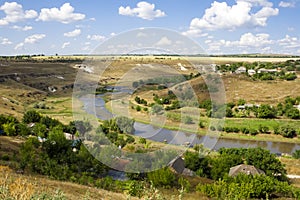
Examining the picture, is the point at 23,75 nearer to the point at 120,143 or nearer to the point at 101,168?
the point at 120,143

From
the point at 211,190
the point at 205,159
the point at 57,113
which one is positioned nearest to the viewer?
the point at 211,190

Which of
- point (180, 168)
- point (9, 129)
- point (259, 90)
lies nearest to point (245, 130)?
point (180, 168)

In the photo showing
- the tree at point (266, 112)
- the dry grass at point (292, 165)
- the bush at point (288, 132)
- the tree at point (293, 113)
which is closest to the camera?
the dry grass at point (292, 165)

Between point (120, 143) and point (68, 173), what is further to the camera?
point (120, 143)

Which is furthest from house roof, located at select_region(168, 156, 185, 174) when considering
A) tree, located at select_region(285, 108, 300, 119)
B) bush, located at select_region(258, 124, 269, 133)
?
tree, located at select_region(285, 108, 300, 119)

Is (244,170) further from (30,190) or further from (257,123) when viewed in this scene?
(257,123)

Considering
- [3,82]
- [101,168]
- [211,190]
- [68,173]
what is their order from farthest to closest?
[3,82] < [101,168] < [68,173] < [211,190]

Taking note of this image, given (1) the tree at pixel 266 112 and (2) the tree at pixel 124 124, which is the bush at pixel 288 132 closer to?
(1) the tree at pixel 266 112

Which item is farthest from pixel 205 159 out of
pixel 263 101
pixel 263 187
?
pixel 263 101

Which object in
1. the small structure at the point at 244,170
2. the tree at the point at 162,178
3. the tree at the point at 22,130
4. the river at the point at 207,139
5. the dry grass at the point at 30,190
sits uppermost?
the dry grass at the point at 30,190

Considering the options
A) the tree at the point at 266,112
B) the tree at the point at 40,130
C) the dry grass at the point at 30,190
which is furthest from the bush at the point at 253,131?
the dry grass at the point at 30,190

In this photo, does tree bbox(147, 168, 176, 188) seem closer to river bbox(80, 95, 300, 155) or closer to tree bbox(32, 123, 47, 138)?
river bbox(80, 95, 300, 155)
